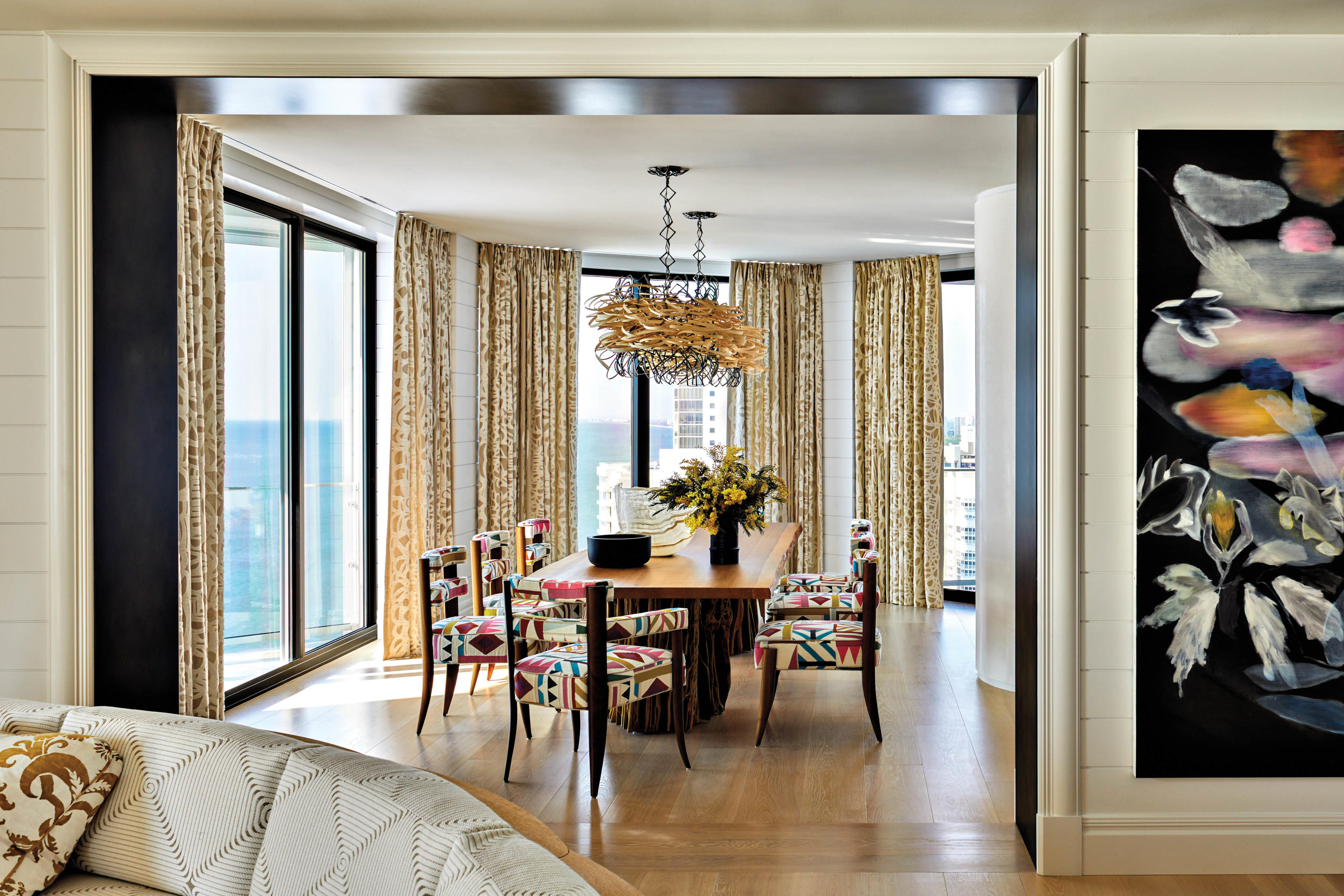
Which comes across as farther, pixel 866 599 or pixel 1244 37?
pixel 866 599

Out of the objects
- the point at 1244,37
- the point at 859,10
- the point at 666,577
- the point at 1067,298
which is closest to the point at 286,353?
the point at 666,577

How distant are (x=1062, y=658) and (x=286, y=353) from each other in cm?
416

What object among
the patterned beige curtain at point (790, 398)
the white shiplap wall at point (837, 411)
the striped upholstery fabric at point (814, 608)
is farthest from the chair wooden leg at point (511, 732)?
the white shiplap wall at point (837, 411)

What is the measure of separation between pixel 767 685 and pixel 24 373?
2.98 metres

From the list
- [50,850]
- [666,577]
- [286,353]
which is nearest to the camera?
[50,850]

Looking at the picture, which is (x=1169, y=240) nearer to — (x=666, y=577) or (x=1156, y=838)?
(x=1156, y=838)

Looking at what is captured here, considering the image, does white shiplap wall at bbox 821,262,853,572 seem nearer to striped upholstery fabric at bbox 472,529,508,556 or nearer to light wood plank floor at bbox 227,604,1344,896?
light wood plank floor at bbox 227,604,1344,896

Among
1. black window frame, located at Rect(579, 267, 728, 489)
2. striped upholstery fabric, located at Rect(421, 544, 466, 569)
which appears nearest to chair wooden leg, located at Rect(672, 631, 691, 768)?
striped upholstery fabric, located at Rect(421, 544, 466, 569)

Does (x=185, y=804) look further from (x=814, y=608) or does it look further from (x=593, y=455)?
(x=593, y=455)

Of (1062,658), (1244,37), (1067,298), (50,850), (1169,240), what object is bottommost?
(50,850)

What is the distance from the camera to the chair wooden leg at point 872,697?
13.7 feet

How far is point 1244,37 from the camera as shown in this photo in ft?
9.34

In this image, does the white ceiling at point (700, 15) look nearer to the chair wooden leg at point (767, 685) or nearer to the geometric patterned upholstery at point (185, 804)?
the geometric patterned upholstery at point (185, 804)

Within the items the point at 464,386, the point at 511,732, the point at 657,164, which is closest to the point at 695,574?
the point at 511,732
